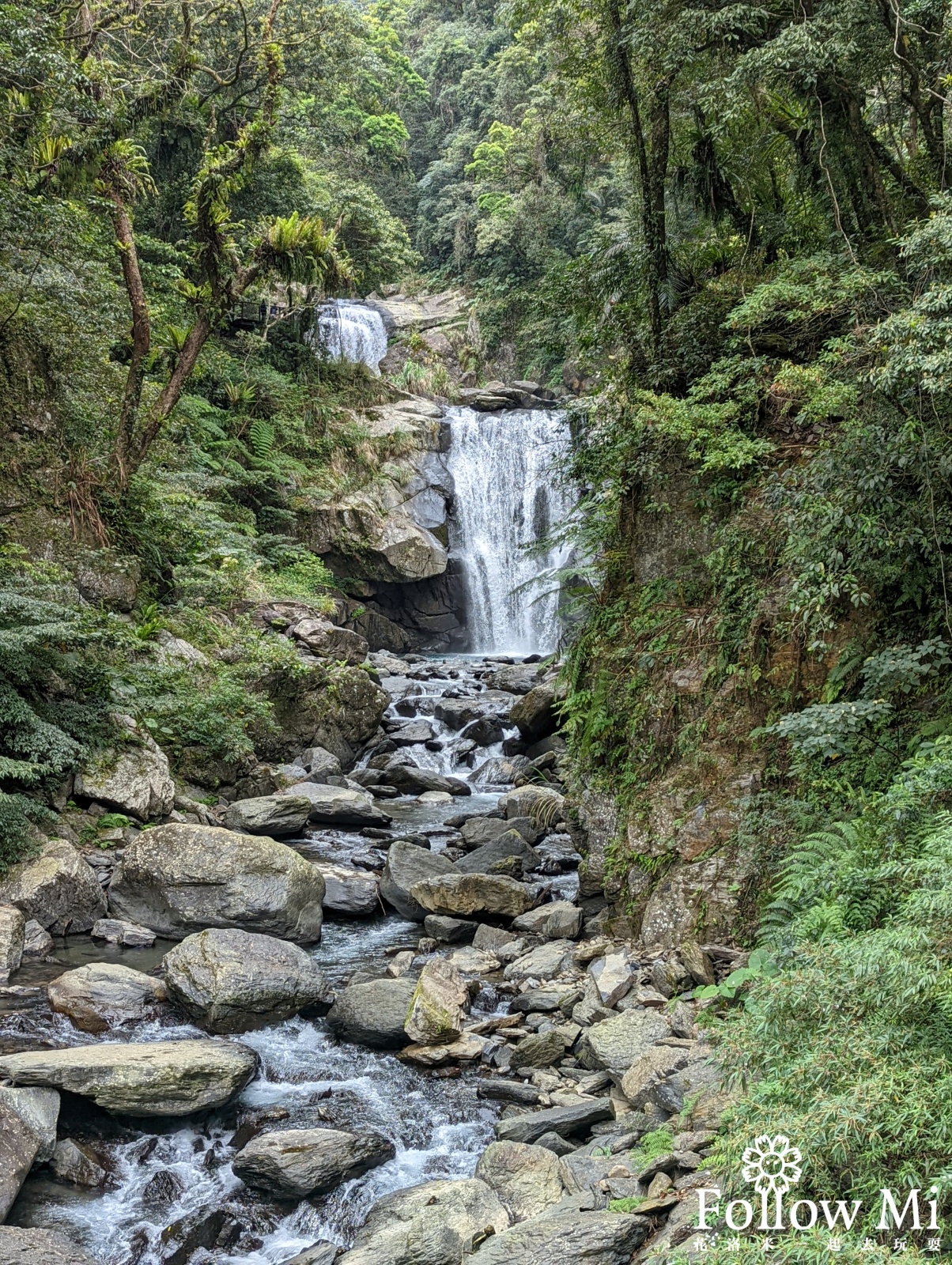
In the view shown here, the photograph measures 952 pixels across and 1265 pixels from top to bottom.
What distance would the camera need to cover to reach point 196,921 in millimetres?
8055

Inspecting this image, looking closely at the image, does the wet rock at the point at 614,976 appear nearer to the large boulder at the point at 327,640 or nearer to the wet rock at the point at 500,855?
the wet rock at the point at 500,855

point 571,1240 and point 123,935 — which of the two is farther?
point 123,935

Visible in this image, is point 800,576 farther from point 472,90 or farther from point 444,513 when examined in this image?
point 472,90

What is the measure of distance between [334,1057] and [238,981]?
931 millimetres

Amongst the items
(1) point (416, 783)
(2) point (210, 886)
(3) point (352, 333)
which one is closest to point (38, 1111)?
(2) point (210, 886)

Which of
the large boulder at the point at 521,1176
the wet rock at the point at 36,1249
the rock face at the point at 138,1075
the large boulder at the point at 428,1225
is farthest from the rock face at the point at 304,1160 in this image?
the wet rock at the point at 36,1249

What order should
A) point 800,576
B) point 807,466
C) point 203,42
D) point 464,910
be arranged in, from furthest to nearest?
1. point 203,42
2. point 464,910
3. point 807,466
4. point 800,576

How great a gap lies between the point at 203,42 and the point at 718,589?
759 inches

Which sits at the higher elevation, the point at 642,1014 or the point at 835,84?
the point at 835,84

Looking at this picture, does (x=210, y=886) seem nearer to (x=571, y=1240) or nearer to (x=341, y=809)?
(x=341, y=809)

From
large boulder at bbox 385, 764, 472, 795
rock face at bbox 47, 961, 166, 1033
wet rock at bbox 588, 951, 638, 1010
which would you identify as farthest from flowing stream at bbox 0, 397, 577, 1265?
large boulder at bbox 385, 764, 472, 795

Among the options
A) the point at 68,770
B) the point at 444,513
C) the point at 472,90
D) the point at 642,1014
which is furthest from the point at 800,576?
the point at 472,90

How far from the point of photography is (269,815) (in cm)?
1078

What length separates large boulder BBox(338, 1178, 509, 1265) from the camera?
426 cm
